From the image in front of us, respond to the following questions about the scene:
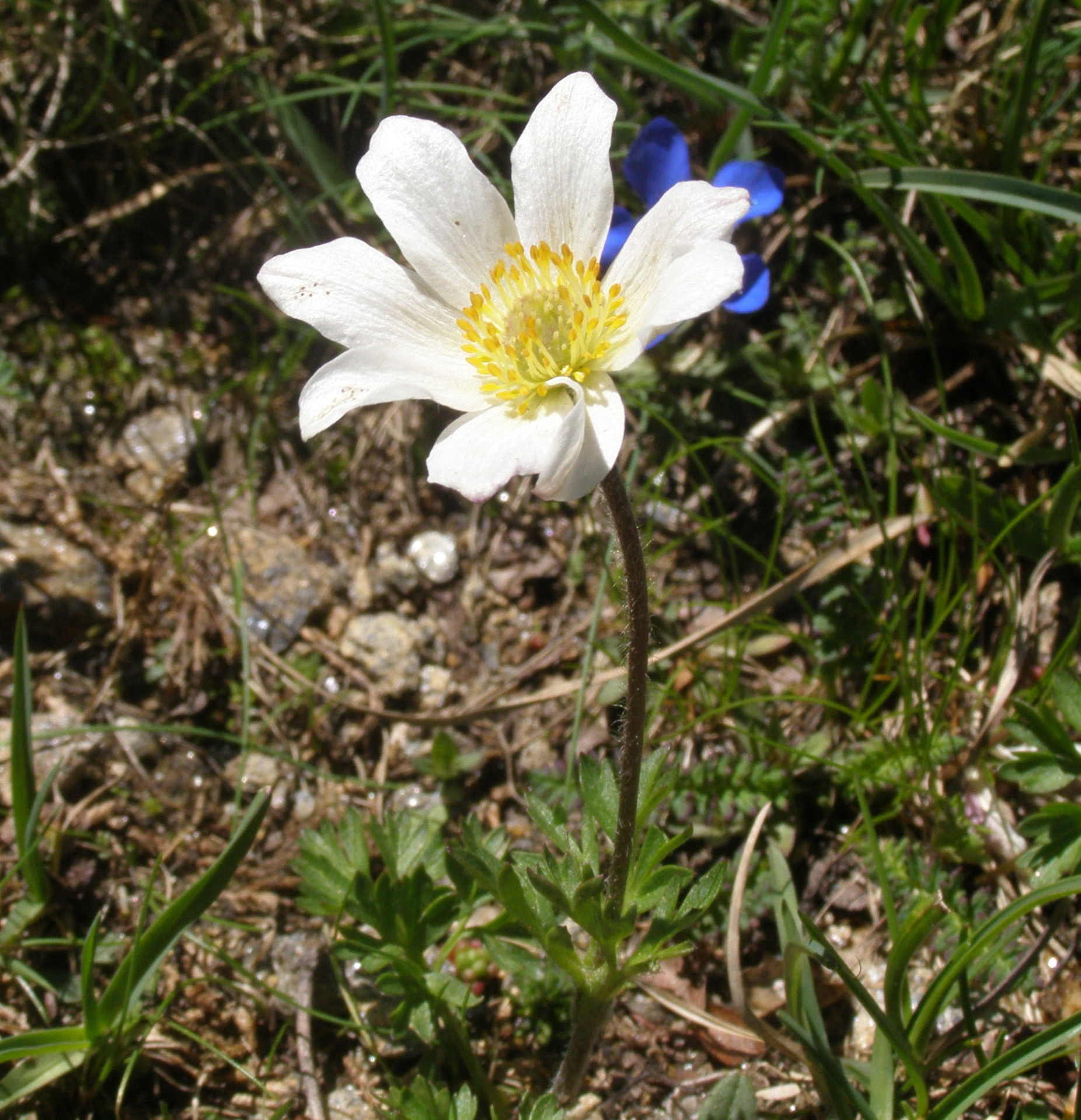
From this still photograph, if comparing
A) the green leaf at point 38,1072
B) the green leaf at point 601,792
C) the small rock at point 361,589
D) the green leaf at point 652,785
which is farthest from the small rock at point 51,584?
the green leaf at point 652,785

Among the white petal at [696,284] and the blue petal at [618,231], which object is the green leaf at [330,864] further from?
the blue petal at [618,231]

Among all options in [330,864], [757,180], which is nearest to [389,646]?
[330,864]

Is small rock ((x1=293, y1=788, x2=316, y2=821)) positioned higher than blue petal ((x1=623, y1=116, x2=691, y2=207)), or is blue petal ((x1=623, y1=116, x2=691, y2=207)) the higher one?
blue petal ((x1=623, y1=116, x2=691, y2=207))

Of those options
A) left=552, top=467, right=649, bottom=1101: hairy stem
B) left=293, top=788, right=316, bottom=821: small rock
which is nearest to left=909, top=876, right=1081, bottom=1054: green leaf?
left=552, top=467, right=649, bottom=1101: hairy stem

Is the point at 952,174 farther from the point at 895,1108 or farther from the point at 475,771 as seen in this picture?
the point at 895,1108

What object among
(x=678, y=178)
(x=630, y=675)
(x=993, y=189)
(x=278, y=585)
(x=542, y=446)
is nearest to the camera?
(x=542, y=446)

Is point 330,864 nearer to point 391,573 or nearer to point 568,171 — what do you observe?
point 391,573

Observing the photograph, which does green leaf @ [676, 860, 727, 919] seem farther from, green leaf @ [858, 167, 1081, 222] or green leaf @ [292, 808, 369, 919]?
green leaf @ [858, 167, 1081, 222]
